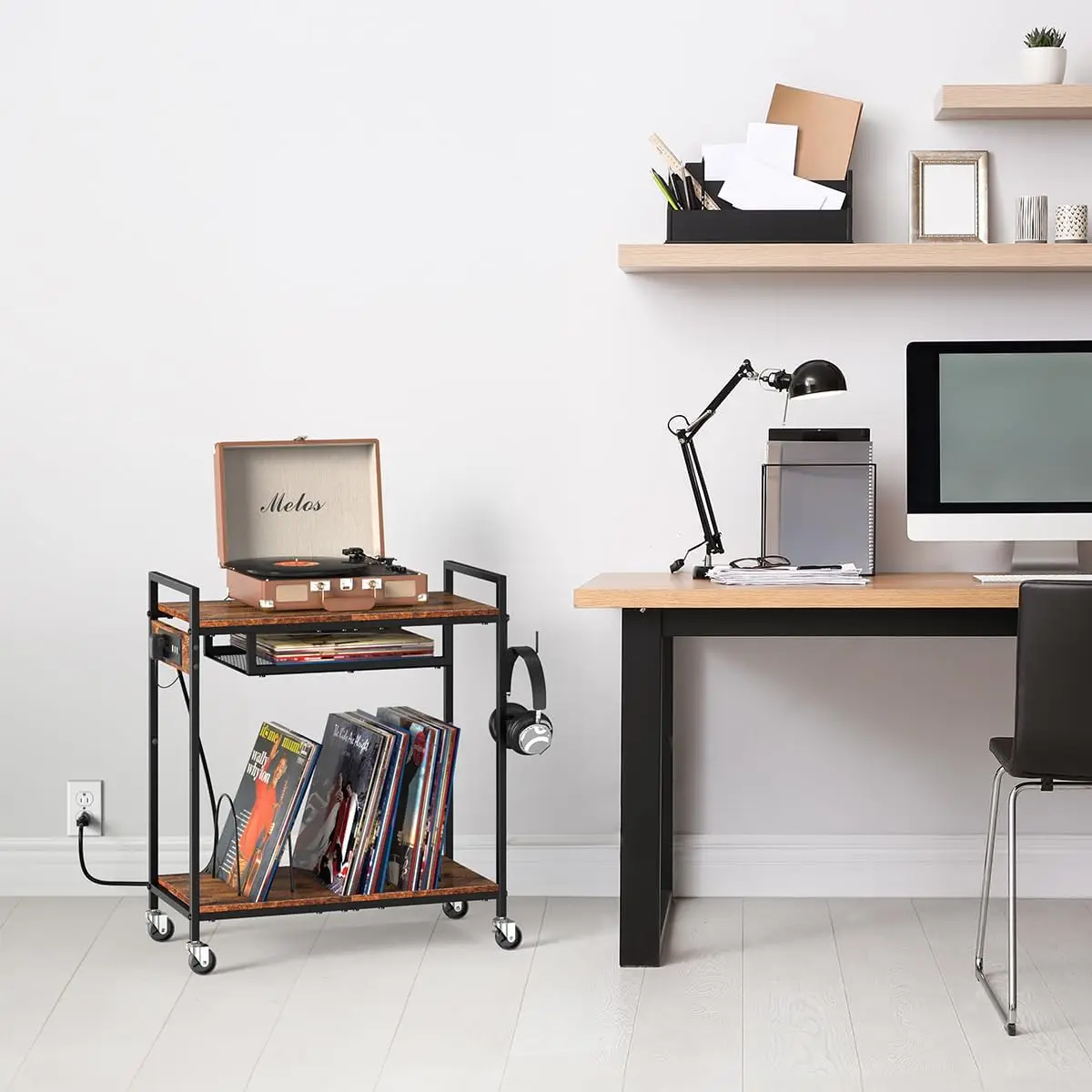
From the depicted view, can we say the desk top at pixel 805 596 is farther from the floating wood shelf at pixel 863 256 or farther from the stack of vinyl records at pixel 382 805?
the floating wood shelf at pixel 863 256

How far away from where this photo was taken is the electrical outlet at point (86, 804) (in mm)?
3162

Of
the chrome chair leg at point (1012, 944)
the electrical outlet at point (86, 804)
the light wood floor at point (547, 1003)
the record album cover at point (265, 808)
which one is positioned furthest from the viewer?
the electrical outlet at point (86, 804)

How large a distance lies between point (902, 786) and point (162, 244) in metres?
1.99

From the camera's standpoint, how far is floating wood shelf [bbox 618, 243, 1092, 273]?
288 cm

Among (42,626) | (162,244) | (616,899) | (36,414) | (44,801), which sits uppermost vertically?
(162,244)

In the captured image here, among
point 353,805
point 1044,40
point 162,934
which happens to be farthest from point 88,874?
point 1044,40

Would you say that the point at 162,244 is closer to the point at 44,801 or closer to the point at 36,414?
the point at 36,414

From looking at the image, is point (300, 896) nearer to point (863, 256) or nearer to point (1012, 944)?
point (1012, 944)

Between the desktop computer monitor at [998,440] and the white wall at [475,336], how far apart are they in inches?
8.5

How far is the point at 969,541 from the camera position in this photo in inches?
120

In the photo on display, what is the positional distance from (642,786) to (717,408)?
0.81 metres

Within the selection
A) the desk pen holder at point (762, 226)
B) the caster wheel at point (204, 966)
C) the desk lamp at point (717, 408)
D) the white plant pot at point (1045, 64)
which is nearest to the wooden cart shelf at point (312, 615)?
the desk lamp at point (717, 408)

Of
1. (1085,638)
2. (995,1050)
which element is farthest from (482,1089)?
(1085,638)

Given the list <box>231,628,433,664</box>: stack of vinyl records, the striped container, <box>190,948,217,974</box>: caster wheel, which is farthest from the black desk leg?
the striped container
